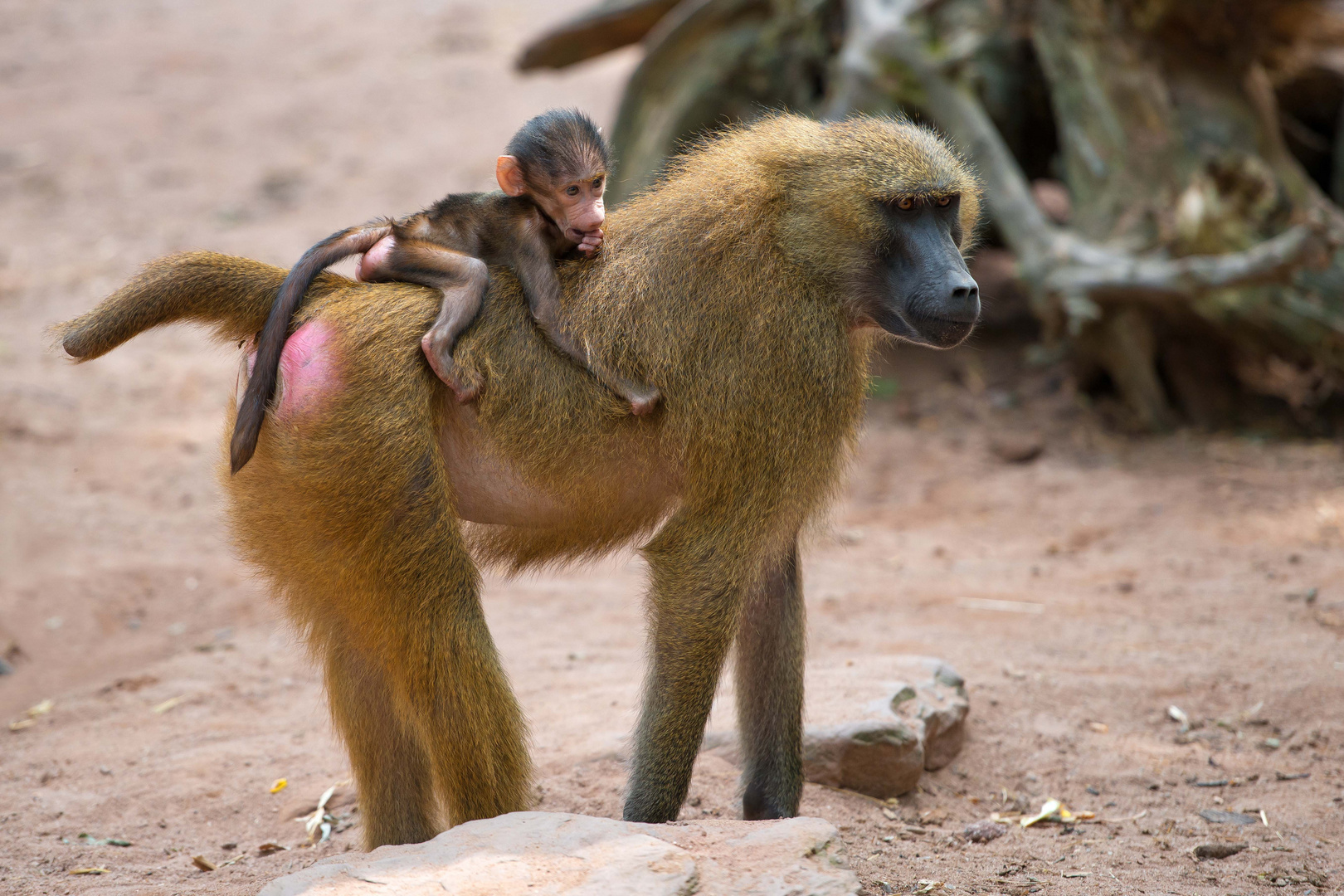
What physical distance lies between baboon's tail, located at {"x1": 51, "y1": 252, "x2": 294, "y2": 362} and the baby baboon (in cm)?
9

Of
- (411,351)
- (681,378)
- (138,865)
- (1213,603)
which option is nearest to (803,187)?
(681,378)

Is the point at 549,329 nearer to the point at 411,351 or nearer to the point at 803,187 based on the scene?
the point at 411,351

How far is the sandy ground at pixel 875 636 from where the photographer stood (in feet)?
12.0

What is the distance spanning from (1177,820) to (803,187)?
2212 millimetres

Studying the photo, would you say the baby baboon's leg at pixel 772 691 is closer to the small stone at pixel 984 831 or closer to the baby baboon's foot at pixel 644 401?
the small stone at pixel 984 831

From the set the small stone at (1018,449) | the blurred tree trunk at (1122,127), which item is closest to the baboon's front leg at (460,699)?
the blurred tree trunk at (1122,127)

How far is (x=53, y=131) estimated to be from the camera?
12773 millimetres

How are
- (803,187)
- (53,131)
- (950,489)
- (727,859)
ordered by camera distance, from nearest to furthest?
(727,859) < (803,187) < (950,489) < (53,131)

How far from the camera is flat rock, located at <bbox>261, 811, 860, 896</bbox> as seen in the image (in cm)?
245

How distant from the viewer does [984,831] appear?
361 cm

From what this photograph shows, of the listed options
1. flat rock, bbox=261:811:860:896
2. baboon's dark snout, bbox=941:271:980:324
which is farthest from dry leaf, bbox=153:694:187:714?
baboon's dark snout, bbox=941:271:980:324

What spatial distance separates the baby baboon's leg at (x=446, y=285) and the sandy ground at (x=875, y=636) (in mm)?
1039

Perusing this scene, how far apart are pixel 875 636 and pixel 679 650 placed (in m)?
2.20

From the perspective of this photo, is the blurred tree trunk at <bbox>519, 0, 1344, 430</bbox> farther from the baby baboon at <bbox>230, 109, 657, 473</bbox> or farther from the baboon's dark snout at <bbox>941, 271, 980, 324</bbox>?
the baboon's dark snout at <bbox>941, 271, 980, 324</bbox>
